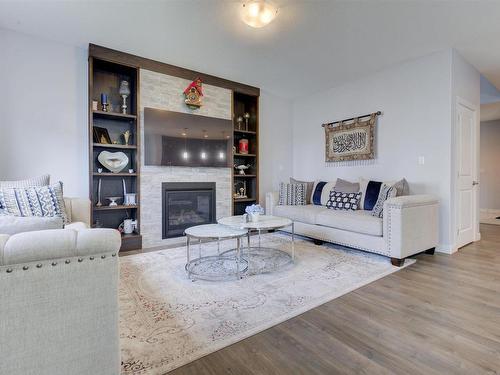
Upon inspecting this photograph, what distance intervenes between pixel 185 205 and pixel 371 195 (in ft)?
8.90

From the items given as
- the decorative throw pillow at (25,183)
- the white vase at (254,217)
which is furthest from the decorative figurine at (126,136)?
the white vase at (254,217)

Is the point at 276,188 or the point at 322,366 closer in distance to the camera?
the point at 322,366

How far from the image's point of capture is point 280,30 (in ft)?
9.50

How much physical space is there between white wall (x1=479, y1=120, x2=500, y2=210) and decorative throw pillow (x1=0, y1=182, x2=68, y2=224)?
9.15 metres

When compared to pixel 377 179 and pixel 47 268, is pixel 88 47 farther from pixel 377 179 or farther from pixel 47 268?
pixel 377 179

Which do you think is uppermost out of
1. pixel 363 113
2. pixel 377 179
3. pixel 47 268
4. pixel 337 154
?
pixel 363 113

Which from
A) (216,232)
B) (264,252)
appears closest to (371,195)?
(264,252)

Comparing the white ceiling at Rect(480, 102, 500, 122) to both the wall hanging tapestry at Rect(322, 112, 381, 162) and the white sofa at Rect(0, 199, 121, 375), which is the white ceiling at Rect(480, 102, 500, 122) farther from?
the white sofa at Rect(0, 199, 121, 375)

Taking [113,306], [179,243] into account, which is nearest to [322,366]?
[113,306]

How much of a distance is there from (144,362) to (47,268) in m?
0.81

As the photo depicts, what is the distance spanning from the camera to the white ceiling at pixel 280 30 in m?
2.52

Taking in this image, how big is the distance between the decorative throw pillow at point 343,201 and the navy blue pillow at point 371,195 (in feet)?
0.36

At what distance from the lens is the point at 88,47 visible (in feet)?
10.9

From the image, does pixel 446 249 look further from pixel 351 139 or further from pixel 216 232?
pixel 216 232
